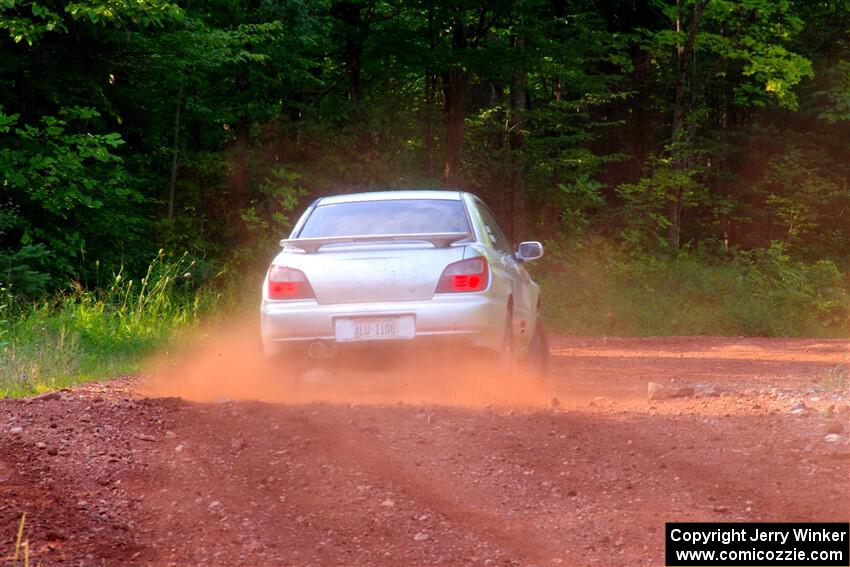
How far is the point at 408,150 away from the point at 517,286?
15657mm

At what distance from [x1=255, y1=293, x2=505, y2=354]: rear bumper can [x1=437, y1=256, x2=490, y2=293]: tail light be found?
6 centimetres

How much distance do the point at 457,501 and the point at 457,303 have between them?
10.1ft

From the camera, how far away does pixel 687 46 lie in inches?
1096

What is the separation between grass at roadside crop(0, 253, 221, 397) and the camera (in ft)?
32.8

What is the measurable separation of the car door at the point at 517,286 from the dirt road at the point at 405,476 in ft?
3.98

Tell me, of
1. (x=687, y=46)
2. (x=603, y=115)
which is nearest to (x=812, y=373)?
(x=687, y=46)

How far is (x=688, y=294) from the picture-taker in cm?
2391

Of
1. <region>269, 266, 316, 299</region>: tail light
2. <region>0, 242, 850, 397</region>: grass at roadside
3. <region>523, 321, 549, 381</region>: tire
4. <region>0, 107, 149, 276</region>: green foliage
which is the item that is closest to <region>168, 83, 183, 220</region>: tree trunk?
<region>0, 242, 850, 397</region>: grass at roadside

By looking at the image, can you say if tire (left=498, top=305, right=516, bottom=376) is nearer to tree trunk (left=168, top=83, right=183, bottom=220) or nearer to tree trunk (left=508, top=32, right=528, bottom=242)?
tree trunk (left=168, top=83, right=183, bottom=220)

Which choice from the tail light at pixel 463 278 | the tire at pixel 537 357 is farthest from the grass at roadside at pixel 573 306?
the tail light at pixel 463 278

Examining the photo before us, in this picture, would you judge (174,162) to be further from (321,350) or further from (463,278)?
(463,278)

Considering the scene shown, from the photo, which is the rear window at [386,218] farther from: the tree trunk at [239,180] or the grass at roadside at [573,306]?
the tree trunk at [239,180]

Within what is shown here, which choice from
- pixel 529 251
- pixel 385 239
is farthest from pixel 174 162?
pixel 385 239

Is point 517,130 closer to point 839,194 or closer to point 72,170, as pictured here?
point 839,194
